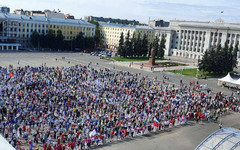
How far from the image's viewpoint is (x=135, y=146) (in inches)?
691

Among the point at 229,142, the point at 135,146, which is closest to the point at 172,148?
the point at 135,146

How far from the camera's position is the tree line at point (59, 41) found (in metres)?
71.6

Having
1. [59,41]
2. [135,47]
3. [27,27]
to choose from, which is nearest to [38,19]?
[27,27]

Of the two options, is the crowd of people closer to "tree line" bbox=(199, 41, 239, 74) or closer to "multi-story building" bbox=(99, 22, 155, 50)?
"tree line" bbox=(199, 41, 239, 74)

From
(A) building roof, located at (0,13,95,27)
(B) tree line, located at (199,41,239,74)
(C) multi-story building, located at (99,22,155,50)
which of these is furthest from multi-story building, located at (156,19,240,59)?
(A) building roof, located at (0,13,95,27)

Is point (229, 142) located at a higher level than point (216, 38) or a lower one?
lower

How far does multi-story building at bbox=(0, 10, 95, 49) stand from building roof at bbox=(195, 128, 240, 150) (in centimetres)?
6398

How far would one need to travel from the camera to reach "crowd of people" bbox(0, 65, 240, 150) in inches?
662

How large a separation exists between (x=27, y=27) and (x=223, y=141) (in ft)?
231

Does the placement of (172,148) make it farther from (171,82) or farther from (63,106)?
(171,82)

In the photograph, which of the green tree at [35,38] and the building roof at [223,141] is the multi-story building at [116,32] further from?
the building roof at [223,141]

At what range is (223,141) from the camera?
12.2m

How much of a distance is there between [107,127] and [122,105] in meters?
5.33

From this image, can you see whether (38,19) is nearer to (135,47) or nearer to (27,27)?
(27,27)
